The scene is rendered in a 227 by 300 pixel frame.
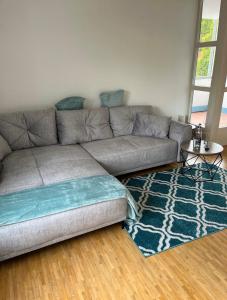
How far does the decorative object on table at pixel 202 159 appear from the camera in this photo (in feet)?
8.50

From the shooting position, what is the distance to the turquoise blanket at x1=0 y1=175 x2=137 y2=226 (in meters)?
1.58

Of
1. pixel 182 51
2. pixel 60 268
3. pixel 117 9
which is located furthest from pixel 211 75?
pixel 60 268

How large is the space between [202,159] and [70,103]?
2.09 m

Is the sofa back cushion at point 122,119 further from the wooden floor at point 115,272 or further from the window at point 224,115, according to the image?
the wooden floor at point 115,272

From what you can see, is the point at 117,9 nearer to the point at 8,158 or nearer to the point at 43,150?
the point at 43,150

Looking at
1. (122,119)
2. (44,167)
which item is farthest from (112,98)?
(44,167)

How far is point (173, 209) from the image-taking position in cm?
225

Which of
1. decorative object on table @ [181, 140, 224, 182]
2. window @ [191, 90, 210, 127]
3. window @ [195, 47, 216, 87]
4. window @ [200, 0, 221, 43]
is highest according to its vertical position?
window @ [200, 0, 221, 43]

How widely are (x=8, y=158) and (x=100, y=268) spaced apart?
1.51 m

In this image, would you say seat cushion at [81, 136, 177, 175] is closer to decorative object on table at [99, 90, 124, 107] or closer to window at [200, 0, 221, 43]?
decorative object on table at [99, 90, 124, 107]

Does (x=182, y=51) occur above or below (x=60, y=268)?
above

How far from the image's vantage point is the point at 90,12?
2963 mm

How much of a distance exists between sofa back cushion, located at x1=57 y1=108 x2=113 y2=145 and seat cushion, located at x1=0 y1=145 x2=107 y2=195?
0.23 metres

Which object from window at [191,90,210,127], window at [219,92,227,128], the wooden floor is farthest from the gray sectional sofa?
window at [219,92,227,128]
